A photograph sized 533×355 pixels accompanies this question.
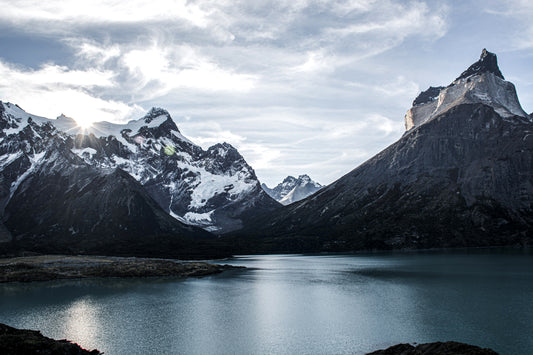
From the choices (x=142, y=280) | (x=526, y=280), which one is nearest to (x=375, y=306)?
(x=526, y=280)

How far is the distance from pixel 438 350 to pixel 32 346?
4335 centimetres

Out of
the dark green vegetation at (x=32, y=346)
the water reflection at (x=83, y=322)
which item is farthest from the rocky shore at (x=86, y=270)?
the dark green vegetation at (x=32, y=346)

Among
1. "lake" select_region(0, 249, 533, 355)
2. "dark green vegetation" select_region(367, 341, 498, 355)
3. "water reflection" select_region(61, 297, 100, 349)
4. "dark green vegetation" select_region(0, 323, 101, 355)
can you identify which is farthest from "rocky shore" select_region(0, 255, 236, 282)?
"dark green vegetation" select_region(367, 341, 498, 355)

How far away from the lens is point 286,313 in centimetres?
7719

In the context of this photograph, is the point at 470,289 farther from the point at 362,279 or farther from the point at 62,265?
the point at 62,265

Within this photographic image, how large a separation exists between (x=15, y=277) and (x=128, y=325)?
90660mm

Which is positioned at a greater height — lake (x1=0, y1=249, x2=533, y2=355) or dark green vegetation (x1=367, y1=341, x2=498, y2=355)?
dark green vegetation (x1=367, y1=341, x2=498, y2=355)

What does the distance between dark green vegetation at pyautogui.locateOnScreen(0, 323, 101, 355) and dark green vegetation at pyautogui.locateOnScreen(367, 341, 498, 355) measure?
113 ft

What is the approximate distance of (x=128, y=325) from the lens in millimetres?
69562

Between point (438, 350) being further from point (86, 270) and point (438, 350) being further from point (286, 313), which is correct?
point (86, 270)

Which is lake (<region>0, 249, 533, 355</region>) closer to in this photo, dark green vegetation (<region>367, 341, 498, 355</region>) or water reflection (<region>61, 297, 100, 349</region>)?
water reflection (<region>61, 297, 100, 349</region>)

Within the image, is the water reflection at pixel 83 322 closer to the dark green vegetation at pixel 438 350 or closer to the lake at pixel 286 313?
the lake at pixel 286 313

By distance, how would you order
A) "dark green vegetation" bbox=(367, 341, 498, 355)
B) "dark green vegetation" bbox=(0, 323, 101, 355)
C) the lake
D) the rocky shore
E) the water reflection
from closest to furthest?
1. "dark green vegetation" bbox=(367, 341, 498, 355)
2. "dark green vegetation" bbox=(0, 323, 101, 355)
3. the lake
4. the water reflection
5. the rocky shore

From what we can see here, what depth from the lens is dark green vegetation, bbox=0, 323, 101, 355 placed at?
147ft
